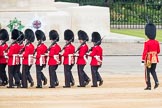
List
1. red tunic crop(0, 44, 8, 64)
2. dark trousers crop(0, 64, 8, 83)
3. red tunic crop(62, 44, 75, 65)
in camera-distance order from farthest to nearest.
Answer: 1. dark trousers crop(0, 64, 8, 83)
2. red tunic crop(0, 44, 8, 64)
3. red tunic crop(62, 44, 75, 65)

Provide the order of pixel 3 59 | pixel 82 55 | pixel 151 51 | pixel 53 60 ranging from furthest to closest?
pixel 3 59 < pixel 82 55 < pixel 53 60 < pixel 151 51

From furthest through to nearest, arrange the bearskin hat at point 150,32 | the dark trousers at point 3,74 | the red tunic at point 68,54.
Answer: the dark trousers at point 3,74 → the red tunic at point 68,54 → the bearskin hat at point 150,32

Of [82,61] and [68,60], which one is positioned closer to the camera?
[68,60]

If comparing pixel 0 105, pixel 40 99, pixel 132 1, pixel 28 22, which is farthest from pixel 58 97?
pixel 132 1

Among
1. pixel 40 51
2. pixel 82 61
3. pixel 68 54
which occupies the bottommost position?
pixel 82 61

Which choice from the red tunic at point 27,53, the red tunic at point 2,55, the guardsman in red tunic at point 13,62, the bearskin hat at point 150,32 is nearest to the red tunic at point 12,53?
the guardsman in red tunic at point 13,62

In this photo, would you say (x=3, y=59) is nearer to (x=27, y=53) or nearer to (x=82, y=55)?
(x=27, y=53)

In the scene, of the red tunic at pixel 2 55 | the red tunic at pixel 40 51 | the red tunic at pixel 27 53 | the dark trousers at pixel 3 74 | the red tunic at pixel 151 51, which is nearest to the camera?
the red tunic at pixel 151 51

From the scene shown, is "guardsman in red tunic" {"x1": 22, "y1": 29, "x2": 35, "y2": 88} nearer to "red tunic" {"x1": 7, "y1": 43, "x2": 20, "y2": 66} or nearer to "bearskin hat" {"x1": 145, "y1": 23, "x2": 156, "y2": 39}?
"red tunic" {"x1": 7, "y1": 43, "x2": 20, "y2": 66}

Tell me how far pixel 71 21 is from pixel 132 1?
44.4ft

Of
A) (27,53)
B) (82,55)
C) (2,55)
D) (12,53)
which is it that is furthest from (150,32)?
(2,55)

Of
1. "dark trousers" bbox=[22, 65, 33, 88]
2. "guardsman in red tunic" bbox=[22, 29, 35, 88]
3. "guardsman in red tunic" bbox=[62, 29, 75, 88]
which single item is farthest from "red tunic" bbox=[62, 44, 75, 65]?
"dark trousers" bbox=[22, 65, 33, 88]

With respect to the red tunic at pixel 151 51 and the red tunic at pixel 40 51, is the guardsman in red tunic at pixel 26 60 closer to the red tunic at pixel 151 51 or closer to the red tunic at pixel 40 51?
the red tunic at pixel 40 51

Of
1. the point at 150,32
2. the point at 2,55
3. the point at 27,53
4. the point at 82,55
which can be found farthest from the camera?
the point at 2,55
